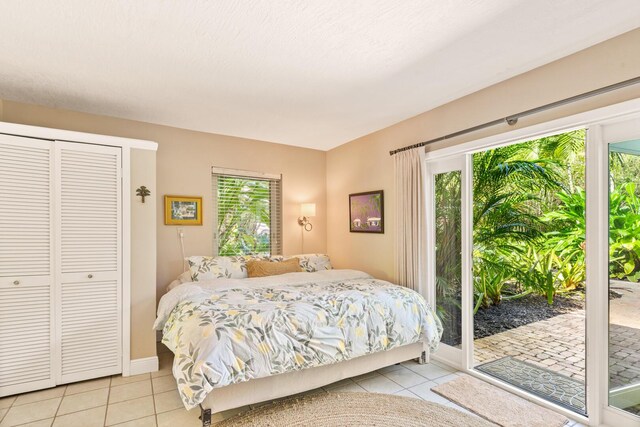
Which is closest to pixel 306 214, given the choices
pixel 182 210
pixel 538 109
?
pixel 182 210

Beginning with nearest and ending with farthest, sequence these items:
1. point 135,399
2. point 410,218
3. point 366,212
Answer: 1. point 135,399
2. point 410,218
3. point 366,212

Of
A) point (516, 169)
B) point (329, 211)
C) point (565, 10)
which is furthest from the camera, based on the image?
point (329, 211)

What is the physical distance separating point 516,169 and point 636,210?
4.78 feet

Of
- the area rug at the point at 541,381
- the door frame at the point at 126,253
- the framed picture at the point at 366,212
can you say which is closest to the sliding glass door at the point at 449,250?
the area rug at the point at 541,381

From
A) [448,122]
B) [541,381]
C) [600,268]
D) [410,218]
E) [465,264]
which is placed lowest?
[541,381]

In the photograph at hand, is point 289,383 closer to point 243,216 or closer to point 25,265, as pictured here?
point 25,265

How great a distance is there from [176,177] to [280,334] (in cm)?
254

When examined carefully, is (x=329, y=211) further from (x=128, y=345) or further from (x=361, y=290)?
(x=128, y=345)

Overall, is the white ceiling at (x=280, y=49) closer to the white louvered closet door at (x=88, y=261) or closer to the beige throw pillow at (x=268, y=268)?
the white louvered closet door at (x=88, y=261)

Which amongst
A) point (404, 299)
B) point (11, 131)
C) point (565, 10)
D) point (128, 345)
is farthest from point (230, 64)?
point (128, 345)

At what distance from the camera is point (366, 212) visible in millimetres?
4176

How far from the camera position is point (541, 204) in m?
4.39

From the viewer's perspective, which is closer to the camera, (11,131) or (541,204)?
(11,131)

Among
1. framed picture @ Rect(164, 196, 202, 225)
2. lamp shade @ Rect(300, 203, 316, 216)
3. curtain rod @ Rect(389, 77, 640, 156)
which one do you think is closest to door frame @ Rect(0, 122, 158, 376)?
framed picture @ Rect(164, 196, 202, 225)
